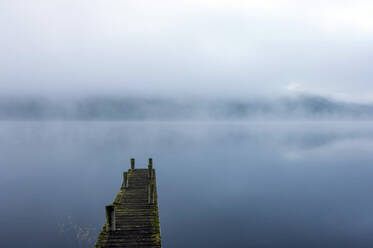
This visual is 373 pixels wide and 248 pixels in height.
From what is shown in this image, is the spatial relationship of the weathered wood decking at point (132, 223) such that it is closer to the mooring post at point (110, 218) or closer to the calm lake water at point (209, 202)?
the mooring post at point (110, 218)

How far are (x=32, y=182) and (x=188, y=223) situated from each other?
35.8 m

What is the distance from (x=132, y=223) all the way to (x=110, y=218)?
2.57m

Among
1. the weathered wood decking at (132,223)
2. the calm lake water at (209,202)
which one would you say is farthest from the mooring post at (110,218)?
the calm lake water at (209,202)

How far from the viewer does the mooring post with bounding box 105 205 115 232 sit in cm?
1855

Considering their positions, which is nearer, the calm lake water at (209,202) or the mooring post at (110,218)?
the mooring post at (110,218)

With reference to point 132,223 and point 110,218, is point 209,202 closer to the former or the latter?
point 132,223

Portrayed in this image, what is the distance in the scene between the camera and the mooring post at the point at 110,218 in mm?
18547

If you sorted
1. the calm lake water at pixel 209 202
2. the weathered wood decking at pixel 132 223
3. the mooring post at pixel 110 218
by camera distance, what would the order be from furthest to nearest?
the calm lake water at pixel 209 202 → the mooring post at pixel 110 218 → the weathered wood decking at pixel 132 223

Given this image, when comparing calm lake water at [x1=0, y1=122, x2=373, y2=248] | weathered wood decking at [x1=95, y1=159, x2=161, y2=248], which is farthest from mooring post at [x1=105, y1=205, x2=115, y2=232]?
calm lake water at [x1=0, y1=122, x2=373, y2=248]

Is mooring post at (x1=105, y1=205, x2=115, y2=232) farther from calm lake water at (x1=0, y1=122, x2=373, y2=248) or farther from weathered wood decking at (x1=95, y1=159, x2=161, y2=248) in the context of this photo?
calm lake water at (x1=0, y1=122, x2=373, y2=248)

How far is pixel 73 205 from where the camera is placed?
37344 mm

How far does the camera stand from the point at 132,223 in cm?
2077

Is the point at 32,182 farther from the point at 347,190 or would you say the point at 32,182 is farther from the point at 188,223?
the point at 347,190

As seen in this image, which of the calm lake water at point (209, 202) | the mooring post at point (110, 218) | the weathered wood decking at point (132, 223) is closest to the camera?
the weathered wood decking at point (132, 223)
